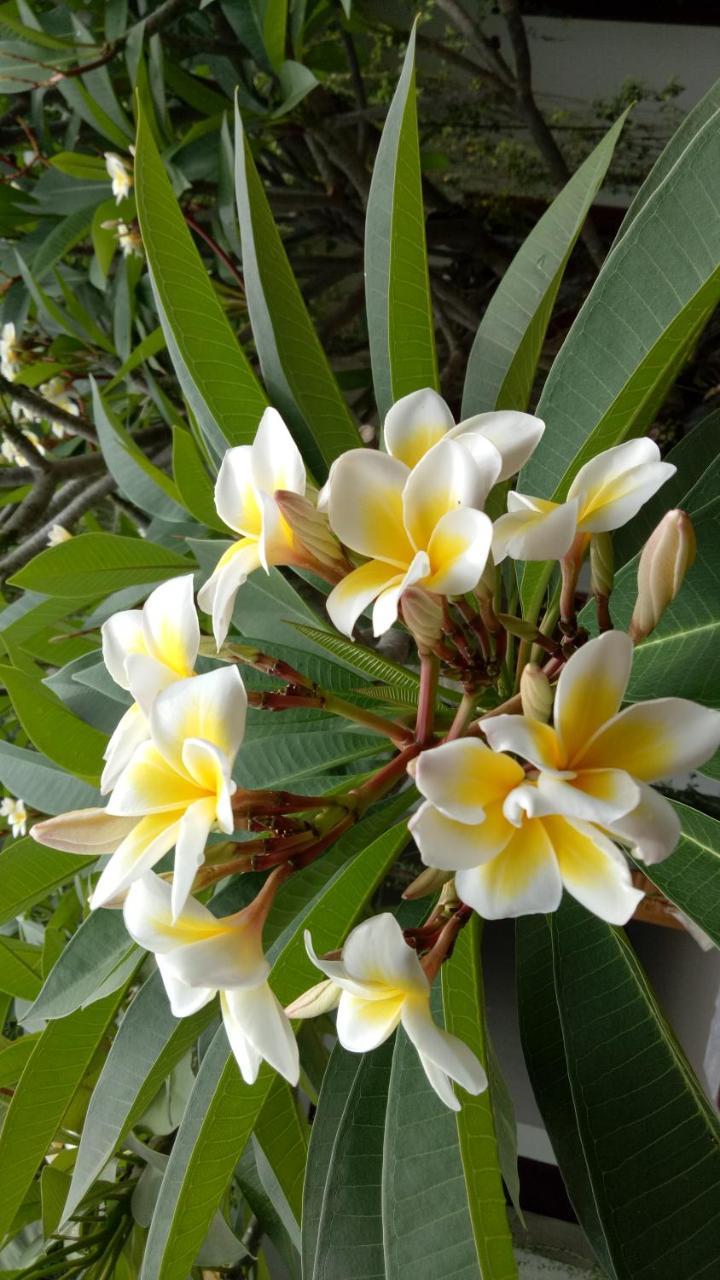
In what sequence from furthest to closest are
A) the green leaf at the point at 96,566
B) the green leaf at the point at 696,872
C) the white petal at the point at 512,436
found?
Answer: the green leaf at the point at 96,566, the green leaf at the point at 696,872, the white petal at the point at 512,436

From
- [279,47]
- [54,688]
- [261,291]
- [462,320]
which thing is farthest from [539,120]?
[54,688]

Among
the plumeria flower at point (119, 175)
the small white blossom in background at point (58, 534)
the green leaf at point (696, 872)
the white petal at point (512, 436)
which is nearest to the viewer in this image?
the white petal at point (512, 436)

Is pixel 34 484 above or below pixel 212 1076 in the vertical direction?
above

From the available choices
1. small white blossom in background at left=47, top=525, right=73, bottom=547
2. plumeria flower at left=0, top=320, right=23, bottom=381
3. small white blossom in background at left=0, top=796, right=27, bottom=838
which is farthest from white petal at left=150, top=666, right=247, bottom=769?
plumeria flower at left=0, top=320, right=23, bottom=381

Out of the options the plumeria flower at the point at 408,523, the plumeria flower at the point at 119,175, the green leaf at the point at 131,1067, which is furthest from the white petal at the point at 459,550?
the plumeria flower at the point at 119,175

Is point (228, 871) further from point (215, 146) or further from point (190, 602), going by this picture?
point (215, 146)

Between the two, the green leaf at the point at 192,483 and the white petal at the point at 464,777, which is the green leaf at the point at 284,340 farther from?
the white petal at the point at 464,777

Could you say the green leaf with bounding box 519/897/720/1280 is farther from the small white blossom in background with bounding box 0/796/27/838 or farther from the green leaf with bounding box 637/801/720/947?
the small white blossom in background with bounding box 0/796/27/838
